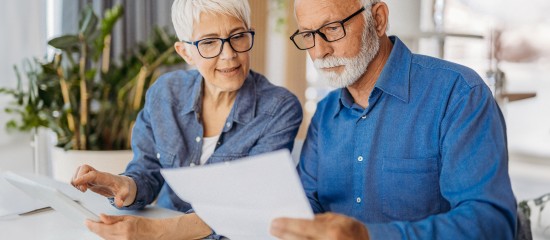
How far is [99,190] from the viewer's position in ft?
5.10

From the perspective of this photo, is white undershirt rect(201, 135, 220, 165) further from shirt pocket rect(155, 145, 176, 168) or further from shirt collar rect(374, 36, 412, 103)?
shirt collar rect(374, 36, 412, 103)

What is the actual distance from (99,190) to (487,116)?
0.93 metres

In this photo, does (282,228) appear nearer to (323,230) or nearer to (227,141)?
(323,230)

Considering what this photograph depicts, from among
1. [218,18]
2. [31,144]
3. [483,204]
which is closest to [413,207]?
[483,204]

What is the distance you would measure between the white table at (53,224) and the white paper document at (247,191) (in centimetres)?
46

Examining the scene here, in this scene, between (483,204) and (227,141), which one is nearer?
(483,204)

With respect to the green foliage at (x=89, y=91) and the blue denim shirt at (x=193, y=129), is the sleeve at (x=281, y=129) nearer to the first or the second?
the blue denim shirt at (x=193, y=129)

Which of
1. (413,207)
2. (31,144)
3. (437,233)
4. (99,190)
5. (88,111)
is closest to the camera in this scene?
(437,233)

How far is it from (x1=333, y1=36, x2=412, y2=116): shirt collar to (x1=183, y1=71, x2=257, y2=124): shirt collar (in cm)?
42

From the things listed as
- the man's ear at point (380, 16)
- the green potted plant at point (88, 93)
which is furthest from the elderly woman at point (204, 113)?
the green potted plant at point (88, 93)

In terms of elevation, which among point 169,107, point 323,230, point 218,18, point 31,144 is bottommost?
point 31,144

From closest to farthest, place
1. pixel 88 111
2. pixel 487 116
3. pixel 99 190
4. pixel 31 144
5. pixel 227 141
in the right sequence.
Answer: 1. pixel 487 116
2. pixel 99 190
3. pixel 227 141
4. pixel 88 111
5. pixel 31 144

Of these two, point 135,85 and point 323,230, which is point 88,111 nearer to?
point 135,85

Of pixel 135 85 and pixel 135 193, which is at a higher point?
pixel 135 85
